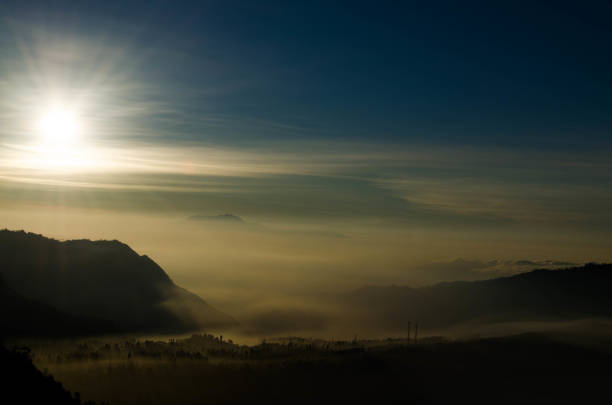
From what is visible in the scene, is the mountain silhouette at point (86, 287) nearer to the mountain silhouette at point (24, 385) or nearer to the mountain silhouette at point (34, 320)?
the mountain silhouette at point (34, 320)

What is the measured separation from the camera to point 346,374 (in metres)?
59.7

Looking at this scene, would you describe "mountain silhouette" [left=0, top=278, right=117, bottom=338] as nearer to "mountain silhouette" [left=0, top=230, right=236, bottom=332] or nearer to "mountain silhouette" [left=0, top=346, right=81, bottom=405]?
"mountain silhouette" [left=0, top=230, right=236, bottom=332]

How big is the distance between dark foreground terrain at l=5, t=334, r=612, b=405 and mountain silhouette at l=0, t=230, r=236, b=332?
108797 mm

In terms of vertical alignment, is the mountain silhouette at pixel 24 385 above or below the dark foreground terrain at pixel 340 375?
above

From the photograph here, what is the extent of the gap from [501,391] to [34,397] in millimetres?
46680

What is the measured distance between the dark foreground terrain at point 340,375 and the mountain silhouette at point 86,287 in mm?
108797

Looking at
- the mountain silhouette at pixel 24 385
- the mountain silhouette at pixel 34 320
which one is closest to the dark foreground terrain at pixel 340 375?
the mountain silhouette at pixel 24 385

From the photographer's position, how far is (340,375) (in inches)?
2329

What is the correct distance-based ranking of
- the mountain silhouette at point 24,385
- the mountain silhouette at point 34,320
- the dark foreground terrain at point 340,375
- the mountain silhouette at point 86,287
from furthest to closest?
the mountain silhouette at point 86,287 → the mountain silhouette at point 34,320 → the dark foreground terrain at point 340,375 → the mountain silhouette at point 24,385

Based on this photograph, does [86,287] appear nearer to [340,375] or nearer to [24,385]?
[340,375]

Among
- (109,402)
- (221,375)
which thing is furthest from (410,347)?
(109,402)

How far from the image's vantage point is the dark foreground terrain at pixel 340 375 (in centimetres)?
4969

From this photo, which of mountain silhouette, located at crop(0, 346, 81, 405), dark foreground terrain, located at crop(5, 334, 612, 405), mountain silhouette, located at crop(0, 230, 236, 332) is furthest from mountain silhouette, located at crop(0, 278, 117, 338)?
mountain silhouette, located at crop(0, 346, 81, 405)

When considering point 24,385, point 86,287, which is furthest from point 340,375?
point 86,287
